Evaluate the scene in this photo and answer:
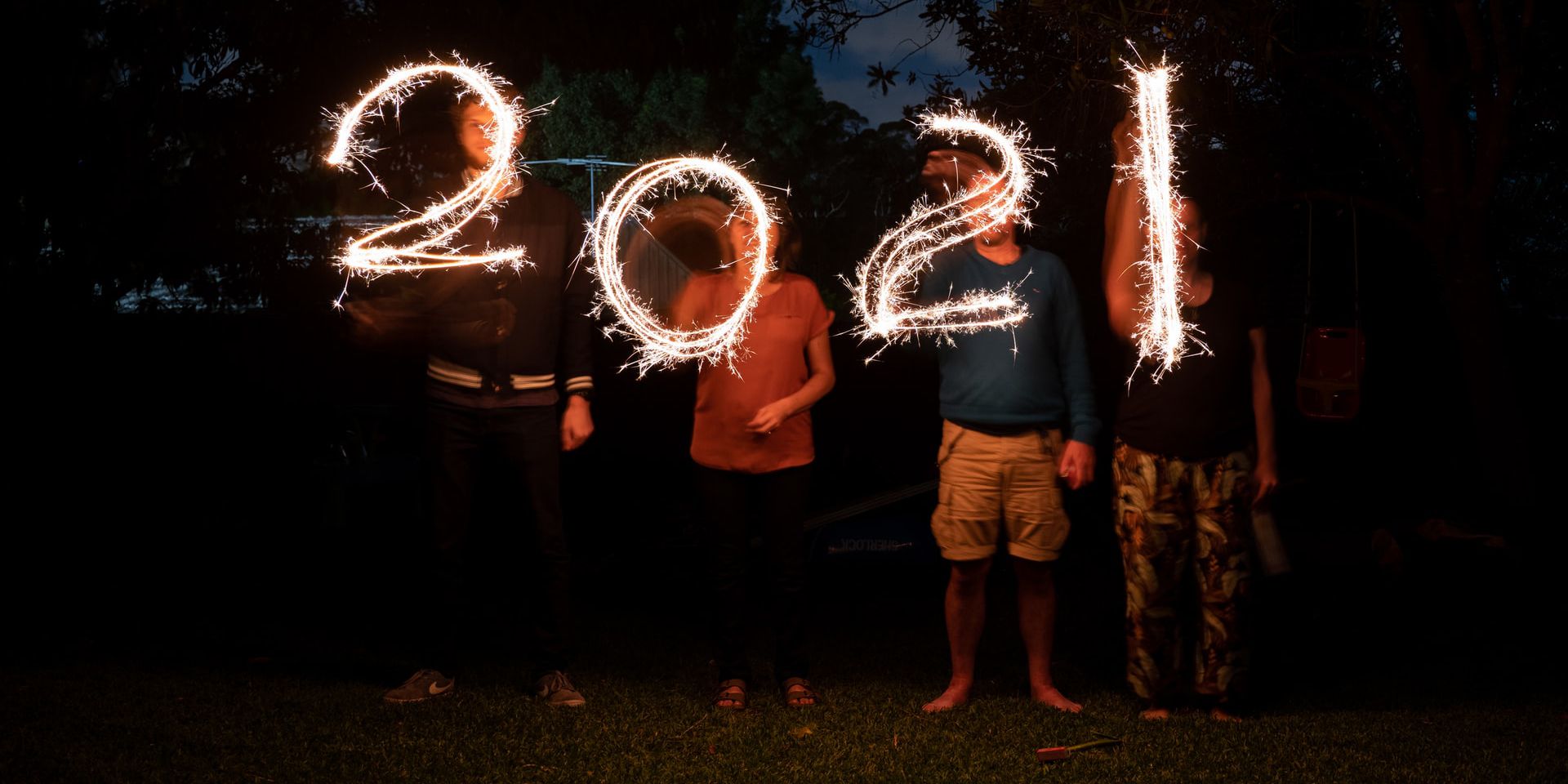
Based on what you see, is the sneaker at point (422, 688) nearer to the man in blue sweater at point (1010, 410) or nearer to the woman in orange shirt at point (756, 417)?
the woman in orange shirt at point (756, 417)

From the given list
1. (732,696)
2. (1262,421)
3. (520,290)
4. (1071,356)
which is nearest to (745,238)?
(520,290)

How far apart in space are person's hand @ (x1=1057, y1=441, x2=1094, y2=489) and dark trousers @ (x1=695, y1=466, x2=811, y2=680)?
0.96 metres

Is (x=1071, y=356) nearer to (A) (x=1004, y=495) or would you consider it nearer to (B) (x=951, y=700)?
(A) (x=1004, y=495)

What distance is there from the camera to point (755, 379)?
4.59m

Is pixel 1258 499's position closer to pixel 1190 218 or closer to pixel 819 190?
pixel 1190 218

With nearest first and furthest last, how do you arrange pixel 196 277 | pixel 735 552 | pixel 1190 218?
pixel 1190 218 < pixel 735 552 < pixel 196 277

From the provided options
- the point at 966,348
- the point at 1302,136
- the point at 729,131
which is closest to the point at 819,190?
the point at 729,131

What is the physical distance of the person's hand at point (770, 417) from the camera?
4465mm

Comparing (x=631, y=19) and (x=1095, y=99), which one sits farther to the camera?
(x=631, y=19)

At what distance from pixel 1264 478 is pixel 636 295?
96.9 inches

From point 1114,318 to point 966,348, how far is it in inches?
21.6

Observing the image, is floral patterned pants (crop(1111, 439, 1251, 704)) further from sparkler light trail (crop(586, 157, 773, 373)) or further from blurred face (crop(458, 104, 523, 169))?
blurred face (crop(458, 104, 523, 169))

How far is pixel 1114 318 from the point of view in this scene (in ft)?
14.6

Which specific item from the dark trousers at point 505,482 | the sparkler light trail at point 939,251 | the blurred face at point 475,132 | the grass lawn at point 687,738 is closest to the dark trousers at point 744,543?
the grass lawn at point 687,738
